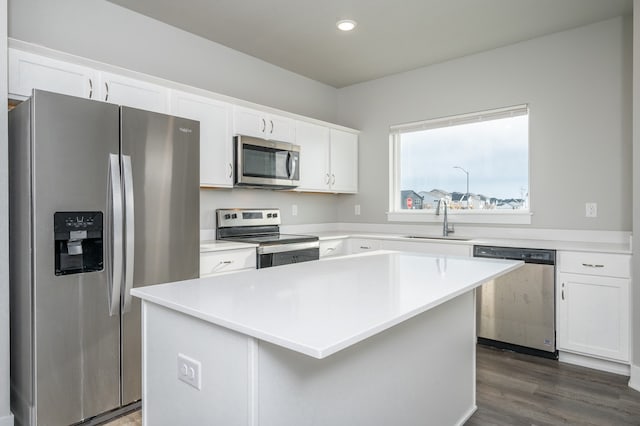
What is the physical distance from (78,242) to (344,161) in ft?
10.1

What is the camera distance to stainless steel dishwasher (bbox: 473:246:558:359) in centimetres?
307

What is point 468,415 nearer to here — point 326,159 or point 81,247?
point 81,247

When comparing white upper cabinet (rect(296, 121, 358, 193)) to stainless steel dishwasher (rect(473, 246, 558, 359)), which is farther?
white upper cabinet (rect(296, 121, 358, 193))

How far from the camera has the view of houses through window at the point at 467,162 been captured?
3766 mm

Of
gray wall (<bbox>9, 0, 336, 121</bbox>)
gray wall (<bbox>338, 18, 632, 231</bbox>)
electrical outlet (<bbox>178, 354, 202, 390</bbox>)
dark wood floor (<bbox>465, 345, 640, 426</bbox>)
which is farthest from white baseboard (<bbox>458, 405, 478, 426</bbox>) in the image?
gray wall (<bbox>9, 0, 336, 121</bbox>)

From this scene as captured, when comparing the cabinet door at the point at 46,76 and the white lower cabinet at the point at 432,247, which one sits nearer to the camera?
the cabinet door at the point at 46,76

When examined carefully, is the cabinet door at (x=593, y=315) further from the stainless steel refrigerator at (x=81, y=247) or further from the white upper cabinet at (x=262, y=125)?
the stainless steel refrigerator at (x=81, y=247)

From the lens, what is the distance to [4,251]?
2.03 metres

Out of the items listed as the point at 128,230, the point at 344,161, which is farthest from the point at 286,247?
the point at 344,161

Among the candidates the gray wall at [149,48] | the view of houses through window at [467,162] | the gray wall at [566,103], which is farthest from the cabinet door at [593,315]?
the gray wall at [149,48]

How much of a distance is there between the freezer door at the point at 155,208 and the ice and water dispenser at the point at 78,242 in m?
0.14

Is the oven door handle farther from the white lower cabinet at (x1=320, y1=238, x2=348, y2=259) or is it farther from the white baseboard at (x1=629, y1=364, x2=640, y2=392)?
the white baseboard at (x1=629, y1=364, x2=640, y2=392)

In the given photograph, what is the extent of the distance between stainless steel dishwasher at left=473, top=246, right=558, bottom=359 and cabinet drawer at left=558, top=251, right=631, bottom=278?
85mm

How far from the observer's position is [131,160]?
7.36 ft
